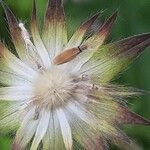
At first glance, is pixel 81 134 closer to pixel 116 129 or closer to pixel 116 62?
pixel 116 129

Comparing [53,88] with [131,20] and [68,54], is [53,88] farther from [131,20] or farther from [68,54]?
[131,20]

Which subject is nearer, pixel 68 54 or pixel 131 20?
pixel 68 54

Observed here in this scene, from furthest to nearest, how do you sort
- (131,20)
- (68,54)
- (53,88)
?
1. (131,20)
2. (53,88)
3. (68,54)

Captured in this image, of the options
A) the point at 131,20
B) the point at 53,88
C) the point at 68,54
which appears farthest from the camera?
the point at 131,20

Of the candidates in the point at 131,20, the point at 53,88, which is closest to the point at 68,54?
the point at 53,88

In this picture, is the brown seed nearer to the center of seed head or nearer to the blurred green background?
the center of seed head

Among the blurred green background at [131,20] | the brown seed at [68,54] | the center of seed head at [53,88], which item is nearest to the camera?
the brown seed at [68,54]

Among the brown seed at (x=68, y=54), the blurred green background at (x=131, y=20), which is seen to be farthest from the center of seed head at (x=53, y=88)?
the blurred green background at (x=131, y=20)

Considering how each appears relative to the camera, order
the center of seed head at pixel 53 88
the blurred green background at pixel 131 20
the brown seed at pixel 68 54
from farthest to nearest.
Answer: the blurred green background at pixel 131 20 < the center of seed head at pixel 53 88 < the brown seed at pixel 68 54

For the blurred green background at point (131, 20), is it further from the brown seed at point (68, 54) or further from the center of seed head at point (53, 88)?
the brown seed at point (68, 54)
